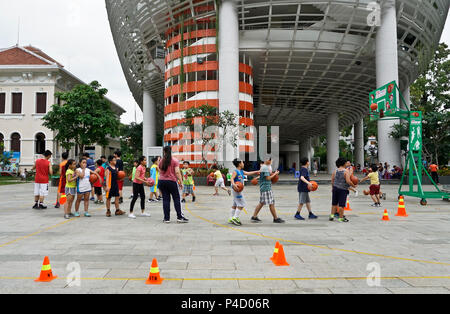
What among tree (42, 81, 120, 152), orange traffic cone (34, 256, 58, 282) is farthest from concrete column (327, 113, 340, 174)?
orange traffic cone (34, 256, 58, 282)

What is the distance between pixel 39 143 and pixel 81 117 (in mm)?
18810

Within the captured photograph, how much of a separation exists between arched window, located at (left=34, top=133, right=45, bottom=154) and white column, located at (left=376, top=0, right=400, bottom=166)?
137ft

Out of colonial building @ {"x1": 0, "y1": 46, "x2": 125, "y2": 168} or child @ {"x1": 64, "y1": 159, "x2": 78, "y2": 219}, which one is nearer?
child @ {"x1": 64, "y1": 159, "x2": 78, "y2": 219}

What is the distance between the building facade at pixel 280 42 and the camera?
2789cm

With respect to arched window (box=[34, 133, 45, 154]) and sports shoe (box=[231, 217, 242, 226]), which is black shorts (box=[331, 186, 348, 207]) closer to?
Result: sports shoe (box=[231, 217, 242, 226])

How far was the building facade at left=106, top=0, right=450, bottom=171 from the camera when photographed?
27.9m

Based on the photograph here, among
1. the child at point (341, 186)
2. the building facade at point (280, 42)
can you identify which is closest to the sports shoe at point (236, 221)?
the child at point (341, 186)

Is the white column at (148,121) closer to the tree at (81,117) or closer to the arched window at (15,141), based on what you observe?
the tree at (81,117)

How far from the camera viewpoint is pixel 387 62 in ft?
92.8

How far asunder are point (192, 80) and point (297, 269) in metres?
29.7

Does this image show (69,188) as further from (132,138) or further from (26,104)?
(132,138)

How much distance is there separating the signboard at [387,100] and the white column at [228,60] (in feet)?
48.3
